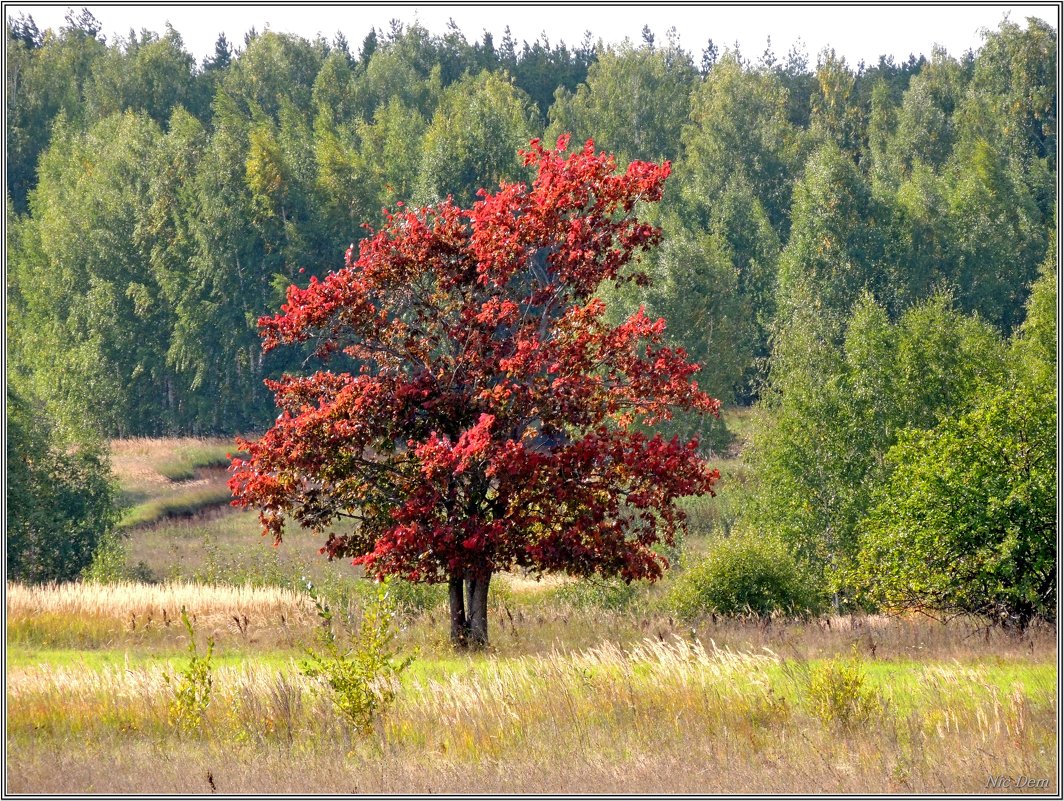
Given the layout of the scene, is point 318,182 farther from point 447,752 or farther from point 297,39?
point 447,752

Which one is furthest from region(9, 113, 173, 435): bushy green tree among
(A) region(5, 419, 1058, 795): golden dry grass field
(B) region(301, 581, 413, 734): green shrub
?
(B) region(301, 581, 413, 734): green shrub

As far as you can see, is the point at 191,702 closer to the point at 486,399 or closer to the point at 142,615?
the point at 486,399

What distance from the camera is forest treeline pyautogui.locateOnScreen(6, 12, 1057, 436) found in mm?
63531

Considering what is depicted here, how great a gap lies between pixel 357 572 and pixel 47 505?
32.8 feet

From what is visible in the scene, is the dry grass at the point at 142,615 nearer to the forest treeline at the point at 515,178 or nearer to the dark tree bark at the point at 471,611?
the dark tree bark at the point at 471,611

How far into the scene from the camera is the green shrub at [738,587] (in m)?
22.8

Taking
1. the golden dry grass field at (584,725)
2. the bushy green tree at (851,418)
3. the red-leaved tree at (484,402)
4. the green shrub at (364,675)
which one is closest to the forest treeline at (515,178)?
the bushy green tree at (851,418)

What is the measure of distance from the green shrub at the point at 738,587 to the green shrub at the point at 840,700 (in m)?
9.69

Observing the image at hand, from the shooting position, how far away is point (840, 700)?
1269 cm

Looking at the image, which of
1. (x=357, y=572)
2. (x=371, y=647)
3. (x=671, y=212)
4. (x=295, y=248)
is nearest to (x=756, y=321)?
(x=671, y=212)

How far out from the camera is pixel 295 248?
71312mm

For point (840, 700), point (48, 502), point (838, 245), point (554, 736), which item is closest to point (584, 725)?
point (554, 736)

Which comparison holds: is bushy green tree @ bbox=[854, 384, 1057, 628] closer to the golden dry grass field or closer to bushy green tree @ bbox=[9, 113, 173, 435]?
the golden dry grass field

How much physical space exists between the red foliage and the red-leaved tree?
3cm
